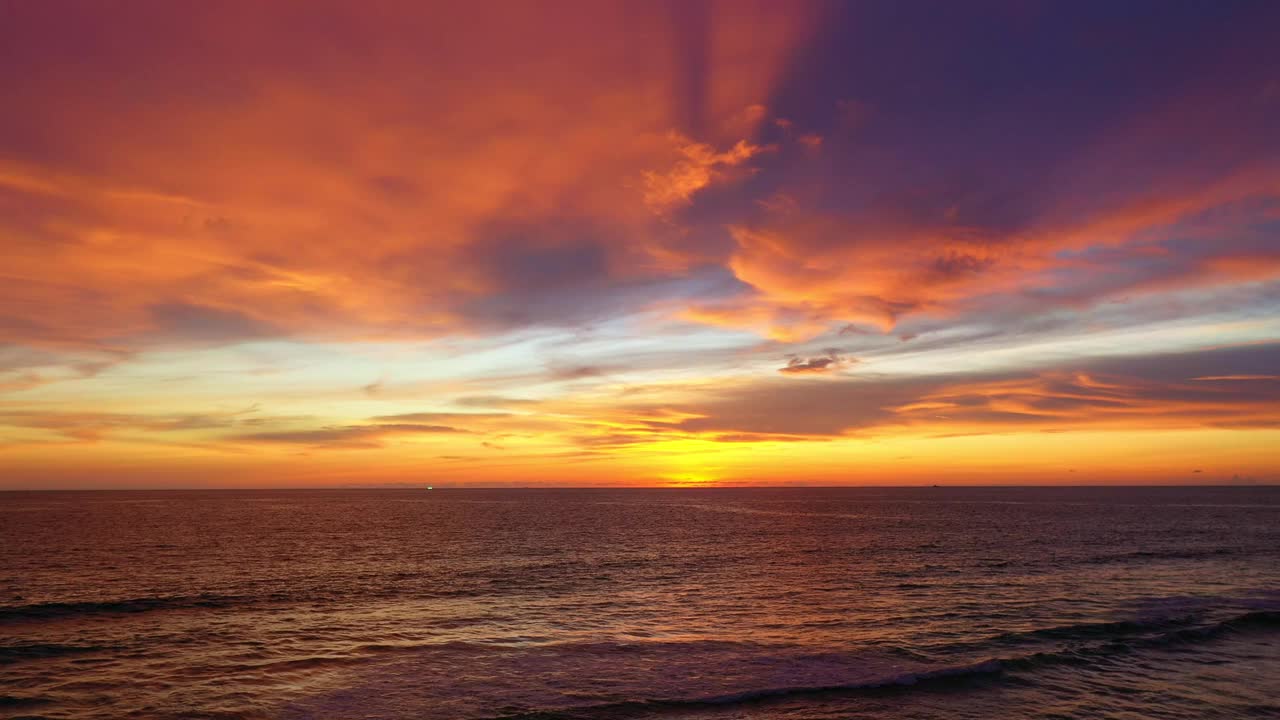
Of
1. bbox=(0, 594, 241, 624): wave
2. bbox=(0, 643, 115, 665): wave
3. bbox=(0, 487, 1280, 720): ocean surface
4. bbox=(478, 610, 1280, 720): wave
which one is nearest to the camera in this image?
bbox=(478, 610, 1280, 720): wave

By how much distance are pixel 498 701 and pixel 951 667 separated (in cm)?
1904

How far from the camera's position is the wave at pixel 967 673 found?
25.9 metres

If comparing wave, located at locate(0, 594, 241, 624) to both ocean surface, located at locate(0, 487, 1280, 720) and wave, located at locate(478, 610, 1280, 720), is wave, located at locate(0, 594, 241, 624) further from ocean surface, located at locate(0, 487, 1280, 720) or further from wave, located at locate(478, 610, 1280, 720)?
wave, located at locate(478, 610, 1280, 720)

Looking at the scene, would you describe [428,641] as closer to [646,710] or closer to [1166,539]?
[646,710]

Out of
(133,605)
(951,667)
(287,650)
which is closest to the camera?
(951,667)

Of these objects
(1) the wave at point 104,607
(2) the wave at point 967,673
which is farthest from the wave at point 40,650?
(2) the wave at point 967,673

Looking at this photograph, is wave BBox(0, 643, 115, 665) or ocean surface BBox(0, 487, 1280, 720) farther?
wave BBox(0, 643, 115, 665)

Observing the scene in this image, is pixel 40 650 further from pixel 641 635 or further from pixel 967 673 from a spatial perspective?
pixel 967 673

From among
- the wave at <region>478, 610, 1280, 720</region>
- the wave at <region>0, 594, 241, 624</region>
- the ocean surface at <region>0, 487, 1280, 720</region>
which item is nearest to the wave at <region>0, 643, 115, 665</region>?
the ocean surface at <region>0, 487, 1280, 720</region>

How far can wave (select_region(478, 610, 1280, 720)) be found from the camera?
84.9 feet

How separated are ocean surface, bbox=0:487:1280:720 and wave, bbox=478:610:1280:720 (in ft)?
0.40

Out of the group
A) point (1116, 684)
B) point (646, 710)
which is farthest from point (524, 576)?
point (1116, 684)

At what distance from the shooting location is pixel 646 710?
25844mm

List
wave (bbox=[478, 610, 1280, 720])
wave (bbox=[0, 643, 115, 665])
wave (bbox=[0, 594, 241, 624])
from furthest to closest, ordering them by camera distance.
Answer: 1. wave (bbox=[0, 594, 241, 624])
2. wave (bbox=[0, 643, 115, 665])
3. wave (bbox=[478, 610, 1280, 720])
